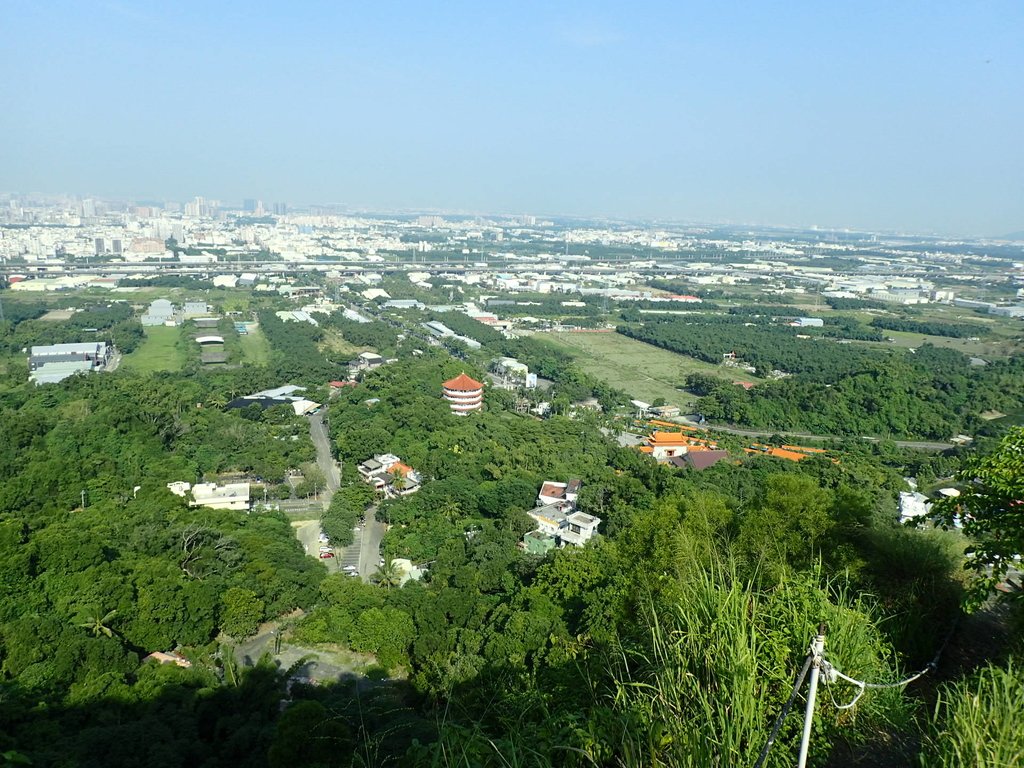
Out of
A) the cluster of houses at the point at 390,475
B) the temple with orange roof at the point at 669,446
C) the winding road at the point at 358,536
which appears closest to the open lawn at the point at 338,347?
the winding road at the point at 358,536

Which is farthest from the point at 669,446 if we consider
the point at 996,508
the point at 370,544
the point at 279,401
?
the point at 996,508

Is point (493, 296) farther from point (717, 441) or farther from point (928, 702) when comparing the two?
point (928, 702)

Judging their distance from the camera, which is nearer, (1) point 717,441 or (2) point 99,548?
(2) point 99,548

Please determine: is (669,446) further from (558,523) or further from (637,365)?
(637,365)

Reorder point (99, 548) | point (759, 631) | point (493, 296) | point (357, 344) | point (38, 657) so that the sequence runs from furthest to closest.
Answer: point (493, 296) → point (357, 344) → point (99, 548) → point (38, 657) → point (759, 631)

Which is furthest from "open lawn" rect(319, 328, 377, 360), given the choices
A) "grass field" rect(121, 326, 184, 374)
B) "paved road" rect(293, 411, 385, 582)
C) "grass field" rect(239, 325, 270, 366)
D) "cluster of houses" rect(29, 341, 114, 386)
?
"paved road" rect(293, 411, 385, 582)

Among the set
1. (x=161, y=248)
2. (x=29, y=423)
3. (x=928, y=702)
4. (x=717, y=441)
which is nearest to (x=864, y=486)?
(x=717, y=441)

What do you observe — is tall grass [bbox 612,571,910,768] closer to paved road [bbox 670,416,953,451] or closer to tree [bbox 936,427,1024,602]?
tree [bbox 936,427,1024,602]
